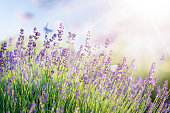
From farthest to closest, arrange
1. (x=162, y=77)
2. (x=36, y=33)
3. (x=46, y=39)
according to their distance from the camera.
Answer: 1. (x=162, y=77)
2. (x=46, y=39)
3. (x=36, y=33)

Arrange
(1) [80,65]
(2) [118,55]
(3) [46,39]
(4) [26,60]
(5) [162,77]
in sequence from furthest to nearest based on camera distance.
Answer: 1. (2) [118,55]
2. (5) [162,77]
3. (1) [80,65]
4. (4) [26,60]
5. (3) [46,39]

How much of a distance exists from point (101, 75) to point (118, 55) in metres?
4.01

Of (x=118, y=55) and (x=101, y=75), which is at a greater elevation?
(x=118, y=55)

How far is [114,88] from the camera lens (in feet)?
8.68

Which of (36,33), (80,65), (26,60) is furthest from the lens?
(80,65)

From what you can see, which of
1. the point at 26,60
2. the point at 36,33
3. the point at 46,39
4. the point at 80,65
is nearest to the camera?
the point at 36,33

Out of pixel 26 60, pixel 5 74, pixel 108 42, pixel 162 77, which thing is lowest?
pixel 162 77

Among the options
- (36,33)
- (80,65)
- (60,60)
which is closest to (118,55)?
(80,65)

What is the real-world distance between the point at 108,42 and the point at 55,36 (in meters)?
0.80

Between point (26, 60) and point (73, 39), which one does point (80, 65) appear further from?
point (26, 60)

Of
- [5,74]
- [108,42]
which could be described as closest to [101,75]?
[108,42]

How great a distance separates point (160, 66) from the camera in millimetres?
4758

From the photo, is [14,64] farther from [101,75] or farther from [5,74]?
[101,75]

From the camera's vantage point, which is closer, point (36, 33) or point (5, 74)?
point (36, 33)
